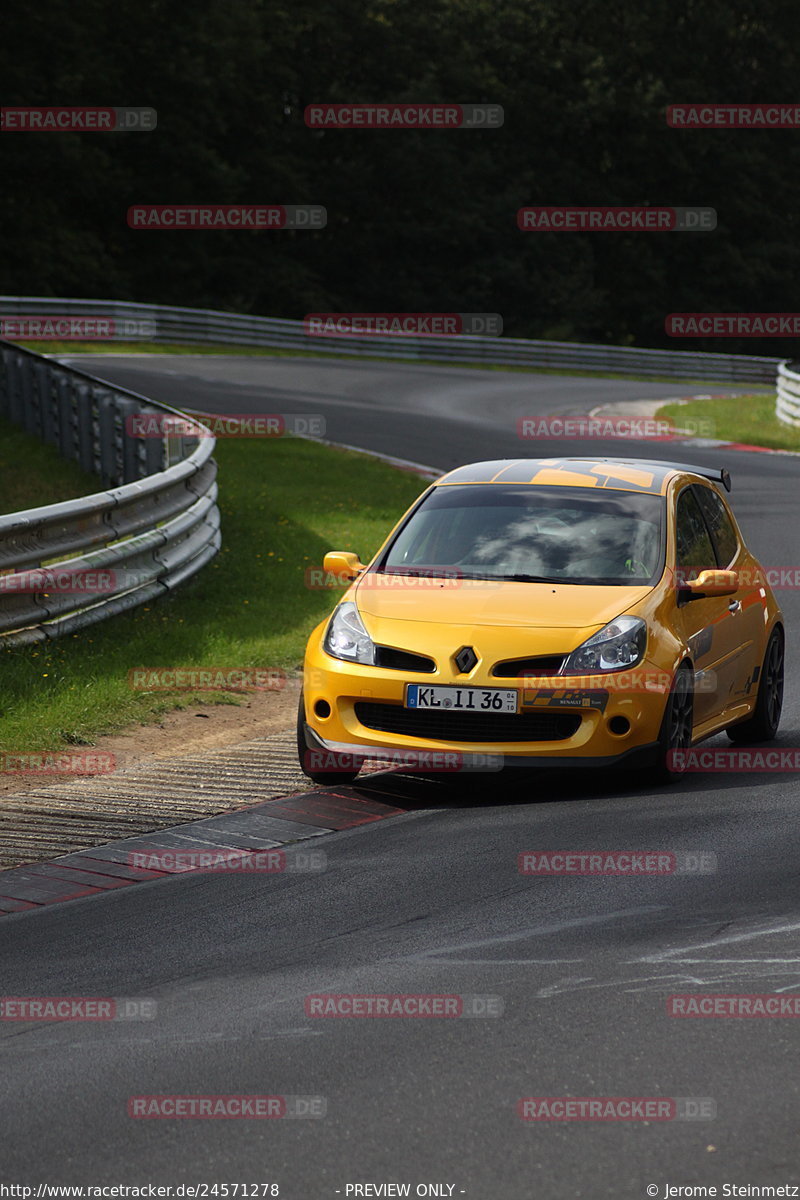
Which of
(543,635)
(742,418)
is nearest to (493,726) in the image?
(543,635)

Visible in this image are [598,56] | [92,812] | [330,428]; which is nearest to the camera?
[92,812]

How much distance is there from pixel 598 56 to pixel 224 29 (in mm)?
18174

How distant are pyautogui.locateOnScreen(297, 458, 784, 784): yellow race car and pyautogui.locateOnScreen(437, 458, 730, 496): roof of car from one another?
0.02 metres

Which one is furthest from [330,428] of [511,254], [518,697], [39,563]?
[511,254]

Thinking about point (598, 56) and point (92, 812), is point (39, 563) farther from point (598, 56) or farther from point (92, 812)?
point (598, 56)

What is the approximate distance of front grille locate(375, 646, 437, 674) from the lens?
8.20 meters

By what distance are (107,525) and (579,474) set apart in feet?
13.4

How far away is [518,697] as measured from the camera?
804 cm

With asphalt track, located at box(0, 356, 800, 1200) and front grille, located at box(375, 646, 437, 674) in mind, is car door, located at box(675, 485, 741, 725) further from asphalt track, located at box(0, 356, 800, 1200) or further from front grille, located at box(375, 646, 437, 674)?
front grille, located at box(375, 646, 437, 674)

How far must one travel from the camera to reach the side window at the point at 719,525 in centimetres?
991

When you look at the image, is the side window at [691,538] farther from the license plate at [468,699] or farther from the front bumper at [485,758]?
the license plate at [468,699]

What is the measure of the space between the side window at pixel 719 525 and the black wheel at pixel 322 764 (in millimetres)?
2691

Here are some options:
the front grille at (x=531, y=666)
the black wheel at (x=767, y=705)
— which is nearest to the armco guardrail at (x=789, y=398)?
the black wheel at (x=767, y=705)

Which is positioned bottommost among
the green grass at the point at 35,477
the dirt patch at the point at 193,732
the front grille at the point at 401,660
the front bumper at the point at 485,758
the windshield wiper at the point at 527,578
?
the green grass at the point at 35,477
